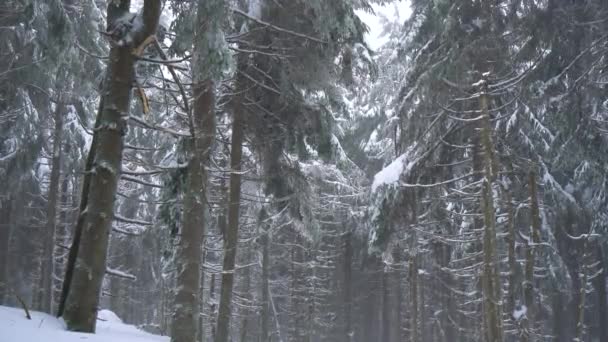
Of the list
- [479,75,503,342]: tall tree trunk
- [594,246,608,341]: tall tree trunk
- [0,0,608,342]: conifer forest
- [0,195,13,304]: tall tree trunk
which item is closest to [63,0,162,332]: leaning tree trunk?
[0,0,608,342]: conifer forest

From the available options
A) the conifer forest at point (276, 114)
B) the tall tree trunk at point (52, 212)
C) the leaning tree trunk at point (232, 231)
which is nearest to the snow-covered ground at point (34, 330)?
the conifer forest at point (276, 114)

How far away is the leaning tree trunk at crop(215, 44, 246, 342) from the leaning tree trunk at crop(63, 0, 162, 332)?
4.38 m

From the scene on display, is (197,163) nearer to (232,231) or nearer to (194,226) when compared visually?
(194,226)

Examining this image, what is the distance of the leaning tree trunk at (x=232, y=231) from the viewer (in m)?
10.2

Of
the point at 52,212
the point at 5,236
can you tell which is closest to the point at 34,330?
the point at 52,212

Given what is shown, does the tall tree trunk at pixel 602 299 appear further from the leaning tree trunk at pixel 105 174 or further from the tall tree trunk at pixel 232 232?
the leaning tree trunk at pixel 105 174

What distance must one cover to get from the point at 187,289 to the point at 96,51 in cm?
640

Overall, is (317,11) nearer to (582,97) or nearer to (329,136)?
(329,136)

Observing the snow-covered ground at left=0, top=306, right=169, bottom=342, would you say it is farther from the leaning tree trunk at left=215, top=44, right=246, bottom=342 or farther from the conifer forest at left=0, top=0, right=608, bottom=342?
the leaning tree trunk at left=215, top=44, right=246, bottom=342

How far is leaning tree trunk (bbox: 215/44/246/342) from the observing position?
10.2m

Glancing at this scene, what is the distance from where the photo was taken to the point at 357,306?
39.7 meters

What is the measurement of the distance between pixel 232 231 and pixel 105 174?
5.49 meters

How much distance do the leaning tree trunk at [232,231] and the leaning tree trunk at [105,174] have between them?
4375mm

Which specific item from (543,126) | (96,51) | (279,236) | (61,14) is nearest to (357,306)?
(279,236)
